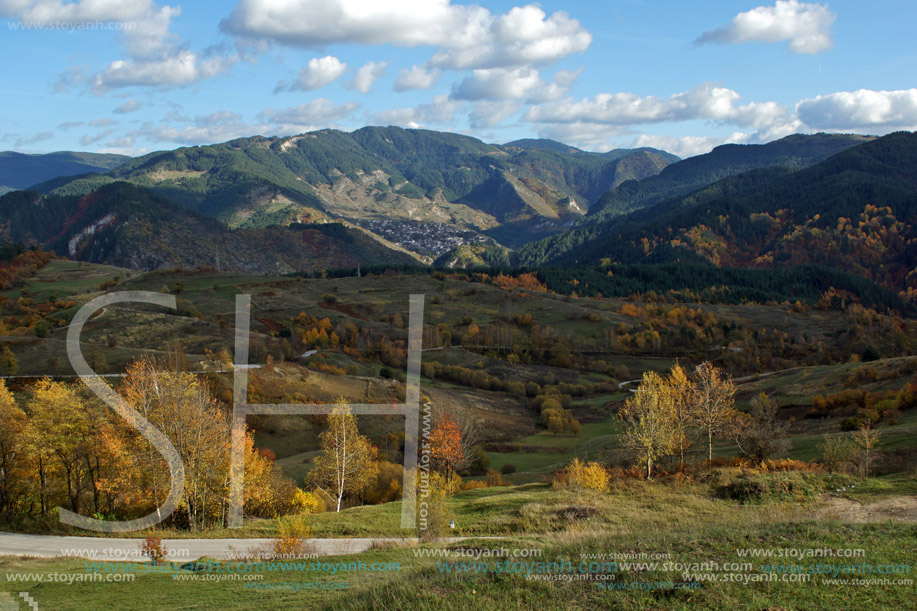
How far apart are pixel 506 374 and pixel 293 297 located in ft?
269

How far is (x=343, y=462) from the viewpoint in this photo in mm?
48625

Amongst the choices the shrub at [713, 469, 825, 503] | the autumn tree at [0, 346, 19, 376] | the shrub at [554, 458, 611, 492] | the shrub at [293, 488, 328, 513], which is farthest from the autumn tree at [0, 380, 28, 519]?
the autumn tree at [0, 346, 19, 376]

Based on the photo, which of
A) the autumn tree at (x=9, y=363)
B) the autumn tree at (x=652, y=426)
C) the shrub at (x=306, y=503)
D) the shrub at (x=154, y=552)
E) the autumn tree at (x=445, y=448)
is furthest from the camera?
the autumn tree at (x=9, y=363)

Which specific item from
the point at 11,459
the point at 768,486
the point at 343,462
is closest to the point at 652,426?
the point at 768,486

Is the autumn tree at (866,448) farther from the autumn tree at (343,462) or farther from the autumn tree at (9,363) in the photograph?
the autumn tree at (9,363)

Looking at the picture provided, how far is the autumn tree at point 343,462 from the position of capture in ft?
159

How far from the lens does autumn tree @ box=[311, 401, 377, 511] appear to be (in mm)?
48500

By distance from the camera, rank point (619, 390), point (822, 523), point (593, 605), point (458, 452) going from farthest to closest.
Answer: point (619, 390), point (458, 452), point (822, 523), point (593, 605)

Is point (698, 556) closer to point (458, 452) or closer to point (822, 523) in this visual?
point (822, 523)

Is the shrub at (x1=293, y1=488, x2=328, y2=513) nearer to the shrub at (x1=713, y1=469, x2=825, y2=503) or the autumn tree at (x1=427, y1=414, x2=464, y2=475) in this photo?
the autumn tree at (x1=427, y1=414, x2=464, y2=475)

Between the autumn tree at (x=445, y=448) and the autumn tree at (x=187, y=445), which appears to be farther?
the autumn tree at (x=445, y=448)

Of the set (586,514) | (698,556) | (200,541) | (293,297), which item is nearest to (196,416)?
(200,541)

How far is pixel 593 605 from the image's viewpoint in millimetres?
14953

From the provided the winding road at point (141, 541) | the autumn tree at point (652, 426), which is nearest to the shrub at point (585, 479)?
the autumn tree at point (652, 426)
